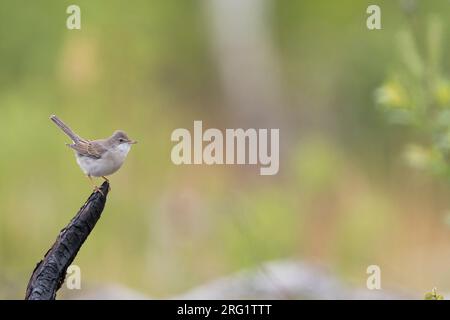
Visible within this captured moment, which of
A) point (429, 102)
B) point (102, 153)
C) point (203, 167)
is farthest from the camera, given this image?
point (203, 167)

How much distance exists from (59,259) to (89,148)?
1.32 meters

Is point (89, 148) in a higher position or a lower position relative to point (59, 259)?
higher

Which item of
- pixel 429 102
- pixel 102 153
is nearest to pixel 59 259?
pixel 102 153

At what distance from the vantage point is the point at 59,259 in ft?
6.81

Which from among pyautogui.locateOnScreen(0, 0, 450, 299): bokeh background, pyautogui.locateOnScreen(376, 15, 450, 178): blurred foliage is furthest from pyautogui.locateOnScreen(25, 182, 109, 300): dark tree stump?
pyautogui.locateOnScreen(0, 0, 450, 299): bokeh background

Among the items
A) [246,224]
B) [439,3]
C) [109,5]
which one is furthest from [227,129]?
[439,3]

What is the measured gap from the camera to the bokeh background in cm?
632

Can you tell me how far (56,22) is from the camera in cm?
710

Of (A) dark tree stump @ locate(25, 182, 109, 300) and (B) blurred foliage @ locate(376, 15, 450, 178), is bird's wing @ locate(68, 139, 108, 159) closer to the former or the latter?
(A) dark tree stump @ locate(25, 182, 109, 300)

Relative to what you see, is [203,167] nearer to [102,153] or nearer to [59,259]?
[102,153]

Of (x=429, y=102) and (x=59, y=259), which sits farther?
(x=429, y=102)

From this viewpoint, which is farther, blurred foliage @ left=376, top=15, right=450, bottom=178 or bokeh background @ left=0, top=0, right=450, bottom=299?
bokeh background @ left=0, top=0, right=450, bottom=299

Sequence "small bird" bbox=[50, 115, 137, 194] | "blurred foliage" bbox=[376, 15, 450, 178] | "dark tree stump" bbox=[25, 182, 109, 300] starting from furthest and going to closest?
1. "blurred foliage" bbox=[376, 15, 450, 178]
2. "small bird" bbox=[50, 115, 137, 194]
3. "dark tree stump" bbox=[25, 182, 109, 300]

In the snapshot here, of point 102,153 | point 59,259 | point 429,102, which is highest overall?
point 429,102
